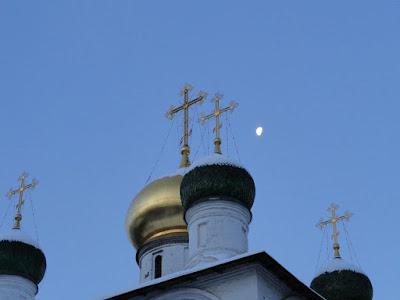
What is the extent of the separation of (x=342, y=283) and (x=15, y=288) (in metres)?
5.81

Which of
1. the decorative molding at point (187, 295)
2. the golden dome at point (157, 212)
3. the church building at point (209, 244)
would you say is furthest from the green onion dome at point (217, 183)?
the decorative molding at point (187, 295)

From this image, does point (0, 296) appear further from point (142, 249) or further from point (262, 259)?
point (262, 259)

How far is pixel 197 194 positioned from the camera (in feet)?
47.3

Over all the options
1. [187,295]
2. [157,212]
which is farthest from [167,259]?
[187,295]

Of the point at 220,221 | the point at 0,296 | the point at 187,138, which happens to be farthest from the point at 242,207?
the point at 0,296

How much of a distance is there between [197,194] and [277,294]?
8.00ft

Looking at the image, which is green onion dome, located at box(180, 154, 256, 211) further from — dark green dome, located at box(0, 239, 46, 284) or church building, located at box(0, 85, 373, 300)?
dark green dome, located at box(0, 239, 46, 284)

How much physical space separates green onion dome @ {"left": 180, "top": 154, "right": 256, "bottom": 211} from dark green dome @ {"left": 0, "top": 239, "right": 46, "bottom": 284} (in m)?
3.50

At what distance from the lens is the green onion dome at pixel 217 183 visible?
1434cm

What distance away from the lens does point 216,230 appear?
556 inches

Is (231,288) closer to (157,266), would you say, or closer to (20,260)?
(157,266)

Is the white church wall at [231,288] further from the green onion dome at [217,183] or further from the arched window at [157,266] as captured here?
the arched window at [157,266]

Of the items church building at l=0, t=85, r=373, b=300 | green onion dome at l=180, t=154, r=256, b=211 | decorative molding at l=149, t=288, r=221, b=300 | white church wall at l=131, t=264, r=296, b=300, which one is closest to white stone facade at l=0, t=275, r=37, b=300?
church building at l=0, t=85, r=373, b=300

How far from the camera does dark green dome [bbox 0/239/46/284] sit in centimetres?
1645
